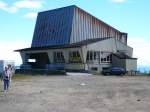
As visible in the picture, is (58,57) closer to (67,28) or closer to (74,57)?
(74,57)

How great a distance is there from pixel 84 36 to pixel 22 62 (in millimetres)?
11503

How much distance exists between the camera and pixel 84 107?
56.6 ft

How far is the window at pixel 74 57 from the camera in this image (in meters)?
56.7

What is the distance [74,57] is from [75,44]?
1.99 metres

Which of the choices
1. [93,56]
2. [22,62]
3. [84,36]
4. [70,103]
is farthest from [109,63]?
[70,103]

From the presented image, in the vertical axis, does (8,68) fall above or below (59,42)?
below

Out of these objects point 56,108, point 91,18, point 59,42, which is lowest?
point 56,108

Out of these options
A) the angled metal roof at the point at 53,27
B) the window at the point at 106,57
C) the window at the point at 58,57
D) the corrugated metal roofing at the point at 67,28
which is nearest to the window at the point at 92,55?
the window at the point at 106,57

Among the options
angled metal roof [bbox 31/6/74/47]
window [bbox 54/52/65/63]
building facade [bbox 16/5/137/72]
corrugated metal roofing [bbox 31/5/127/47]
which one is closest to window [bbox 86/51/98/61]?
building facade [bbox 16/5/137/72]

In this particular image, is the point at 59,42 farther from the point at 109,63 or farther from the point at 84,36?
the point at 109,63

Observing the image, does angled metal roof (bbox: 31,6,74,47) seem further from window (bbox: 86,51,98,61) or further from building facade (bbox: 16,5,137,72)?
window (bbox: 86,51,98,61)

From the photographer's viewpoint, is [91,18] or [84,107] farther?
[91,18]

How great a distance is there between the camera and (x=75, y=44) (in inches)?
2287

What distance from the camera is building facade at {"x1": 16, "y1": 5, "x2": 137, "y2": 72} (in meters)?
57.1
